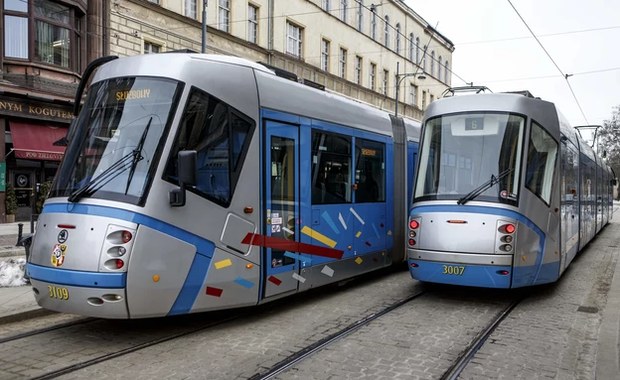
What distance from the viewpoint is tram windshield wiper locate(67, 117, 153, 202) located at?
5.69 m

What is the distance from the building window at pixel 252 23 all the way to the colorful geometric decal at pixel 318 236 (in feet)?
75.2

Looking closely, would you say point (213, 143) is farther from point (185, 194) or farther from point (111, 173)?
point (111, 173)

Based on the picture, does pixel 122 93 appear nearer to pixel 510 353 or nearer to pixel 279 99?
pixel 279 99

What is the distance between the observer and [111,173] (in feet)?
18.8

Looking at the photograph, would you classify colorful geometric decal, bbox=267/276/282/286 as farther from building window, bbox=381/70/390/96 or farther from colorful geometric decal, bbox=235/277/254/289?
building window, bbox=381/70/390/96

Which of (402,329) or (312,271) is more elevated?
(312,271)

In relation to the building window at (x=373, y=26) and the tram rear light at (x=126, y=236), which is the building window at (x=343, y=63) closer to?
the building window at (x=373, y=26)

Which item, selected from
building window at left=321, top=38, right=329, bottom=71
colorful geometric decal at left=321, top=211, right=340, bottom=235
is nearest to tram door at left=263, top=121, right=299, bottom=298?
colorful geometric decal at left=321, top=211, right=340, bottom=235

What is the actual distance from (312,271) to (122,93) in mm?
3592

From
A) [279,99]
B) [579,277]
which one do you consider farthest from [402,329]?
[579,277]

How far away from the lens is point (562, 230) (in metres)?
9.13

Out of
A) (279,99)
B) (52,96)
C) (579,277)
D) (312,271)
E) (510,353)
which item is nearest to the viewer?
(510,353)

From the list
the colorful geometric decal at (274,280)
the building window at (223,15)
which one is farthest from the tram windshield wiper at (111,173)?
the building window at (223,15)

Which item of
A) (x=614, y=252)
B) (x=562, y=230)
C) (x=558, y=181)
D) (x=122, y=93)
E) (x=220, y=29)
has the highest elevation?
(x=220, y=29)
